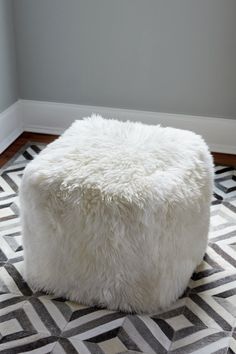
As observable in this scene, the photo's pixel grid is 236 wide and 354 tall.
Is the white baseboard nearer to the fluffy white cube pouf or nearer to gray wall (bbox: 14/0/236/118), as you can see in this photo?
gray wall (bbox: 14/0/236/118)

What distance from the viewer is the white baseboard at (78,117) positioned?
8.52 ft

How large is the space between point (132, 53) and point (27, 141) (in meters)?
0.70

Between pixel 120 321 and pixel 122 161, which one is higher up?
pixel 122 161

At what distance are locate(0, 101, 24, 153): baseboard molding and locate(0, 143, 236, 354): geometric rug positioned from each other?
0.88 m

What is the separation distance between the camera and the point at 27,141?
8.89ft

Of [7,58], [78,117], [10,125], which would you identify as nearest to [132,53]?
[78,117]

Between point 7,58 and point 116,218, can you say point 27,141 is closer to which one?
point 7,58

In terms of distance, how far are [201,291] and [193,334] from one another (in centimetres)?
20

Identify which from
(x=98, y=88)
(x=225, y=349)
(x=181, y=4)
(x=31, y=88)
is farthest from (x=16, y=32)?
(x=225, y=349)

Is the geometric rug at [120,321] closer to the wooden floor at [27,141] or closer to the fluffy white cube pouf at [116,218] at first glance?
the fluffy white cube pouf at [116,218]

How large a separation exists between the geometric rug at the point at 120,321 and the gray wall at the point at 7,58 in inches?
39.9

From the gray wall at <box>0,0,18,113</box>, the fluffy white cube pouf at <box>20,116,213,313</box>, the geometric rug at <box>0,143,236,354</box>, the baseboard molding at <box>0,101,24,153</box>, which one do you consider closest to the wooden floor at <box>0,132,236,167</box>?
the baseboard molding at <box>0,101,24,153</box>

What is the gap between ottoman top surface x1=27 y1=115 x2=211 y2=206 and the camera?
1512mm

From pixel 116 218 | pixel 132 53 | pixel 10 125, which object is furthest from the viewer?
pixel 10 125
